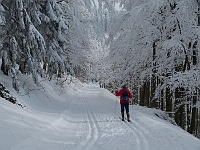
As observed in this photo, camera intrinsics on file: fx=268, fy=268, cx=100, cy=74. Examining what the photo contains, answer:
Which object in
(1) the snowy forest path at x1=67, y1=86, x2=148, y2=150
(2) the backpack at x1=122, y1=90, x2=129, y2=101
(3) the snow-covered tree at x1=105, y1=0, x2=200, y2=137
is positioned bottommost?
(1) the snowy forest path at x1=67, y1=86, x2=148, y2=150

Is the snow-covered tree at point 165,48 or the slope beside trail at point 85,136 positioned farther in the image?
the snow-covered tree at point 165,48

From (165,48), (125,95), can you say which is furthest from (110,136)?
(165,48)

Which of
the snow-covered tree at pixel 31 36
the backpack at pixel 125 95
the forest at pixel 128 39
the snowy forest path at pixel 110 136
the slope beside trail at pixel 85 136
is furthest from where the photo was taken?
the backpack at pixel 125 95

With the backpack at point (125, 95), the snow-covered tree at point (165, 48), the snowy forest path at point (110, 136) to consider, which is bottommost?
the snowy forest path at point (110, 136)

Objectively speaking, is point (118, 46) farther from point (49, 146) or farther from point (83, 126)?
point (49, 146)

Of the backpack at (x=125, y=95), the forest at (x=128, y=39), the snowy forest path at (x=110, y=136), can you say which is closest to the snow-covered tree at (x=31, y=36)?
the forest at (x=128, y=39)

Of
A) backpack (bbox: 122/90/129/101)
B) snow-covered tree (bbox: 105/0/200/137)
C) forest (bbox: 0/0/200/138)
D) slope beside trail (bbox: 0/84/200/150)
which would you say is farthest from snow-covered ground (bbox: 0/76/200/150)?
snow-covered tree (bbox: 105/0/200/137)

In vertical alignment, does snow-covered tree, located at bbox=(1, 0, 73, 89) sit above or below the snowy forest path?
above

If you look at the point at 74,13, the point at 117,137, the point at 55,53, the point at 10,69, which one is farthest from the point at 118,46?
the point at 117,137

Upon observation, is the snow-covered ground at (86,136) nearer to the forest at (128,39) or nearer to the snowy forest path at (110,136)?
the snowy forest path at (110,136)

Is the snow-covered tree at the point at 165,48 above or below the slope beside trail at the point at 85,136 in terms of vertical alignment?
above

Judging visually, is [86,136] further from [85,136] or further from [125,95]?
[125,95]

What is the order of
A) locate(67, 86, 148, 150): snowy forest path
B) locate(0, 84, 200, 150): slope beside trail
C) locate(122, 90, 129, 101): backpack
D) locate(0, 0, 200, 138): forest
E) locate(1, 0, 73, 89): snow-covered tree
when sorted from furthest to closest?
locate(122, 90, 129, 101): backpack
locate(0, 0, 200, 138): forest
locate(1, 0, 73, 89): snow-covered tree
locate(67, 86, 148, 150): snowy forest path
locate(0, 84, 200, 150): slope beside trail

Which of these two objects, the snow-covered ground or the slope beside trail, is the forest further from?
the slope beside trail
